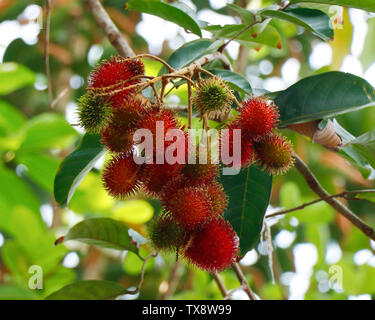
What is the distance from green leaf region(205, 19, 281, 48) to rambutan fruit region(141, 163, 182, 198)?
1.53ft

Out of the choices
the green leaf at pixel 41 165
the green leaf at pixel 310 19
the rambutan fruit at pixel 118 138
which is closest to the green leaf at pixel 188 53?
the green leaf at pixel 310 19

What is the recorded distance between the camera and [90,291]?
137 cm

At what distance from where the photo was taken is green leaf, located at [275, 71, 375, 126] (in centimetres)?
108

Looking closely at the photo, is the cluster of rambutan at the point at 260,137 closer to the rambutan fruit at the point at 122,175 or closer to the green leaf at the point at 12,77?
the rambutan fruit at the point at 122,175

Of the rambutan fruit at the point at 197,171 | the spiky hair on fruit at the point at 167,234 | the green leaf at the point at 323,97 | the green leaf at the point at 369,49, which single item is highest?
the green leaf at the point at 323,97

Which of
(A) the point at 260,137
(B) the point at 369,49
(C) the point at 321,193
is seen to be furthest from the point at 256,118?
(B) the point at 369,49

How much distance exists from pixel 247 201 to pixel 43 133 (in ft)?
2.42

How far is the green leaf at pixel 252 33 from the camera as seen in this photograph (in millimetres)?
1264

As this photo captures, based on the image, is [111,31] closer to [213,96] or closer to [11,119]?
[11,119]

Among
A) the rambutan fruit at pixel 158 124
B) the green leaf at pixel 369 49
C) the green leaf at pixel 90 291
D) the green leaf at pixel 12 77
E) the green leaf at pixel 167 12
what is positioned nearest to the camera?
the rambutan fruit at pixel 158 124

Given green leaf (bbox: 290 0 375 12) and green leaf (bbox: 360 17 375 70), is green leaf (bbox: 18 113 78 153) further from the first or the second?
green leaf (bbox: 360 17 375 70)

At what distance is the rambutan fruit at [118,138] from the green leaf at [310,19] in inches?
18.7

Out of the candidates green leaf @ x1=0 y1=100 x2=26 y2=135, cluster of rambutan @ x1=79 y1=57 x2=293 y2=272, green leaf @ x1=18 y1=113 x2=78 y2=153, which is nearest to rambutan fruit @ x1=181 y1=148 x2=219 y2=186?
cluster of rambutan @ x1=79 y1=57 x2=293 y2=272
